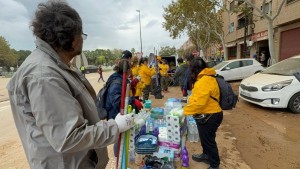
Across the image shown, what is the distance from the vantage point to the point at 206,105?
10.7 feet

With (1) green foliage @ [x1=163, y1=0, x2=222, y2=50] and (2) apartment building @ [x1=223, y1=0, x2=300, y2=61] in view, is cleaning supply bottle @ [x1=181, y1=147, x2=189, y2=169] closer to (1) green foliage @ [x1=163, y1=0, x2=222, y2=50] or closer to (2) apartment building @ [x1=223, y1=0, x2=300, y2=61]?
(2) apartment building @ [x1=223, y1=0, x2=300, y2=61]

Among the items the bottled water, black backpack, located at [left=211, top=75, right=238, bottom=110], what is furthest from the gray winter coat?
the bottled water

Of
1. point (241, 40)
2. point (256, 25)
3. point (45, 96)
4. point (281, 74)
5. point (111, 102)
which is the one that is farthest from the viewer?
point (241, 40)

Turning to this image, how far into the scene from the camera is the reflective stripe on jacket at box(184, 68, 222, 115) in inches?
125

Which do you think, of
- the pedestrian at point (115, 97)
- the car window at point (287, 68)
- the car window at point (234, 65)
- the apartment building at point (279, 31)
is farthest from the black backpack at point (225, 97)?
the car window at point (234, 65)

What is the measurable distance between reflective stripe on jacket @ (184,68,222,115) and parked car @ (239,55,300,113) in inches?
153

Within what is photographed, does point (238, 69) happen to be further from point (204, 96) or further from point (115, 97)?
point (115, 97)

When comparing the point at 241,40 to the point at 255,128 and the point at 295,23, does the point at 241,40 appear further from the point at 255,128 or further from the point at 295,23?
the point at 255,128

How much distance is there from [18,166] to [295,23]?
1855cm

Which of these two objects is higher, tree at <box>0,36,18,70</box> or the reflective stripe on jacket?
tree at <box>0,36,18,70</box>

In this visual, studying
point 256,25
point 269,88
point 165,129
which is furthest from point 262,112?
point 256,25

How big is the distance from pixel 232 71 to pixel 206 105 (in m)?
11.4

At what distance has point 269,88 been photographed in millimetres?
6523

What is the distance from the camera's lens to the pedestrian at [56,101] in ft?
3.78
